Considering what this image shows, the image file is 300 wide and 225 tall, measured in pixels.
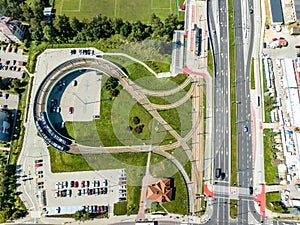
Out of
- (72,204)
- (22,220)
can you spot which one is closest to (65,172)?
(72,204)

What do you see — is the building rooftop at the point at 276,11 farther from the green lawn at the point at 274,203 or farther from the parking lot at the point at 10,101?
the parking lot at the point at 10,101

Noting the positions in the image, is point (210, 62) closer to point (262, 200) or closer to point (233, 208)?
point (262, 200)

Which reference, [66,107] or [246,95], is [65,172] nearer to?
[66,107]

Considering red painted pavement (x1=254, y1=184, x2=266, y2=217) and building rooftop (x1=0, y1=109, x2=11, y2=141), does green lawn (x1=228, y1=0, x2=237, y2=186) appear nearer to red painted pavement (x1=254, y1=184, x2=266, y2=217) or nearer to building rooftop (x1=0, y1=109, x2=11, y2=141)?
red painted pavement (x1=254, y1=184, x2=266, y2=217)

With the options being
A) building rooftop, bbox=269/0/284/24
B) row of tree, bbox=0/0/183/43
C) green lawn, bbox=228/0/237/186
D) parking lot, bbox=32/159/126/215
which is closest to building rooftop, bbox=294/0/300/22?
building rooftop, bbox=269/0/284/24

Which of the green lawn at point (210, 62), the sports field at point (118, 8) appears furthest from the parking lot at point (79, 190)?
the sports field at point (118, 8)

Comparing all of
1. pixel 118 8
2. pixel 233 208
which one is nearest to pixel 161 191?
pixel 233 208
